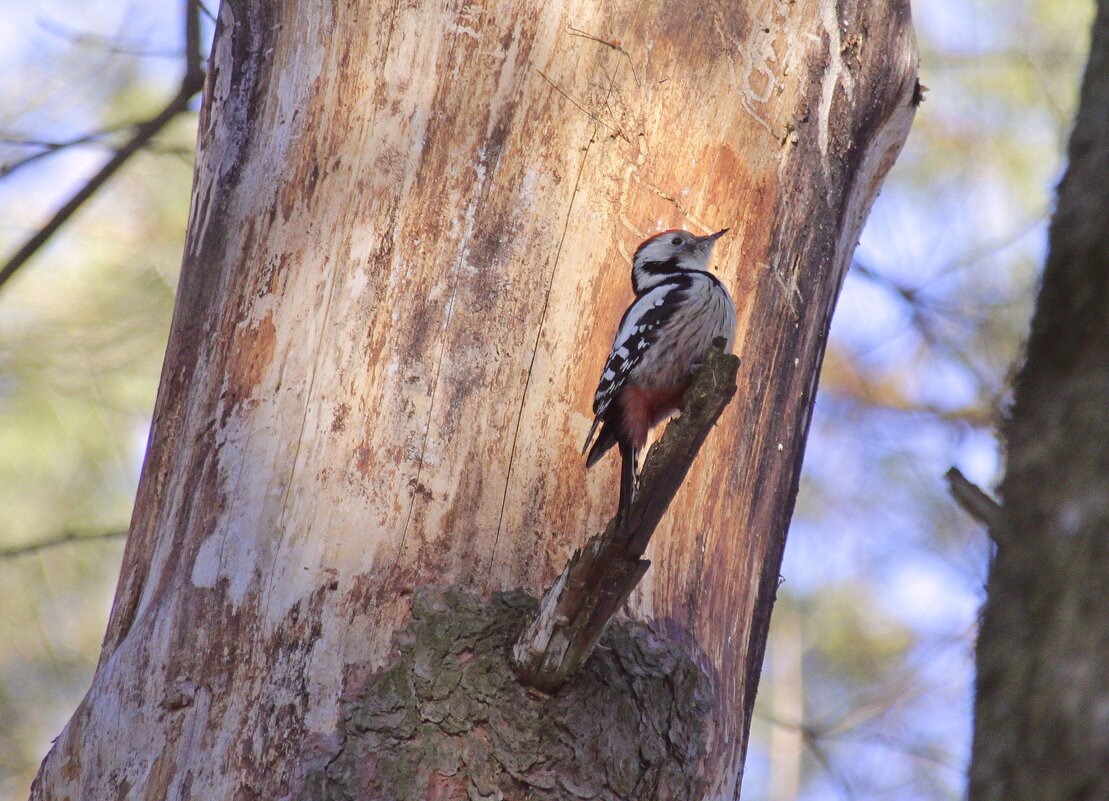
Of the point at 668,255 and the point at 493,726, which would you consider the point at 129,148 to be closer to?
the point at 668,255

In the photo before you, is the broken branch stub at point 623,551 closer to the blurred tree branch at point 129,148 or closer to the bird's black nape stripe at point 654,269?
the bird's black nape stripe at point 654,269

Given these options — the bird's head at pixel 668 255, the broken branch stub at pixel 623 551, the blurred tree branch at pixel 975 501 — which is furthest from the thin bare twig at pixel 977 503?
the bird's head at pixel 668 255

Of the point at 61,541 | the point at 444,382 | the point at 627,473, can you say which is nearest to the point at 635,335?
the point at 627,473

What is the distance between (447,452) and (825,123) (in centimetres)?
112

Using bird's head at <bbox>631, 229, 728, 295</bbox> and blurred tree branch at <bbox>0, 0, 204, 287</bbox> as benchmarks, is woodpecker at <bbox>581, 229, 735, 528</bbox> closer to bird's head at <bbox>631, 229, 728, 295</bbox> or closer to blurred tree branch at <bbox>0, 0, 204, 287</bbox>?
bird's head at <bbox>631, 229, 728, 295</bbox>

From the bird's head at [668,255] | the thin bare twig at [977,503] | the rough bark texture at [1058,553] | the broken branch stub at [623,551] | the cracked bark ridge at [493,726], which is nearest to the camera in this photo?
the rough bark texture at [1058,553]

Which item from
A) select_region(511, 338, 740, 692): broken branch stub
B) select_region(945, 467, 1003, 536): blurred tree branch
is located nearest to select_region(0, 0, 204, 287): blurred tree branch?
select_region(511, 338, 740, 692): broken branch stub

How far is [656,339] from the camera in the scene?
274 cm

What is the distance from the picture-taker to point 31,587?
469 centimetres

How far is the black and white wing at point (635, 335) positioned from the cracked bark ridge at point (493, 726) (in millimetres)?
423

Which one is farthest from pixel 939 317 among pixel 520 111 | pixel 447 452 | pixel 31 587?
pixel 31 587

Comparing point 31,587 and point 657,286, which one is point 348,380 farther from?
point 31,587

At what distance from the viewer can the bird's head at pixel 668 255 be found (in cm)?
234

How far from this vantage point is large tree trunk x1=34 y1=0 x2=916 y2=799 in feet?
6.12
